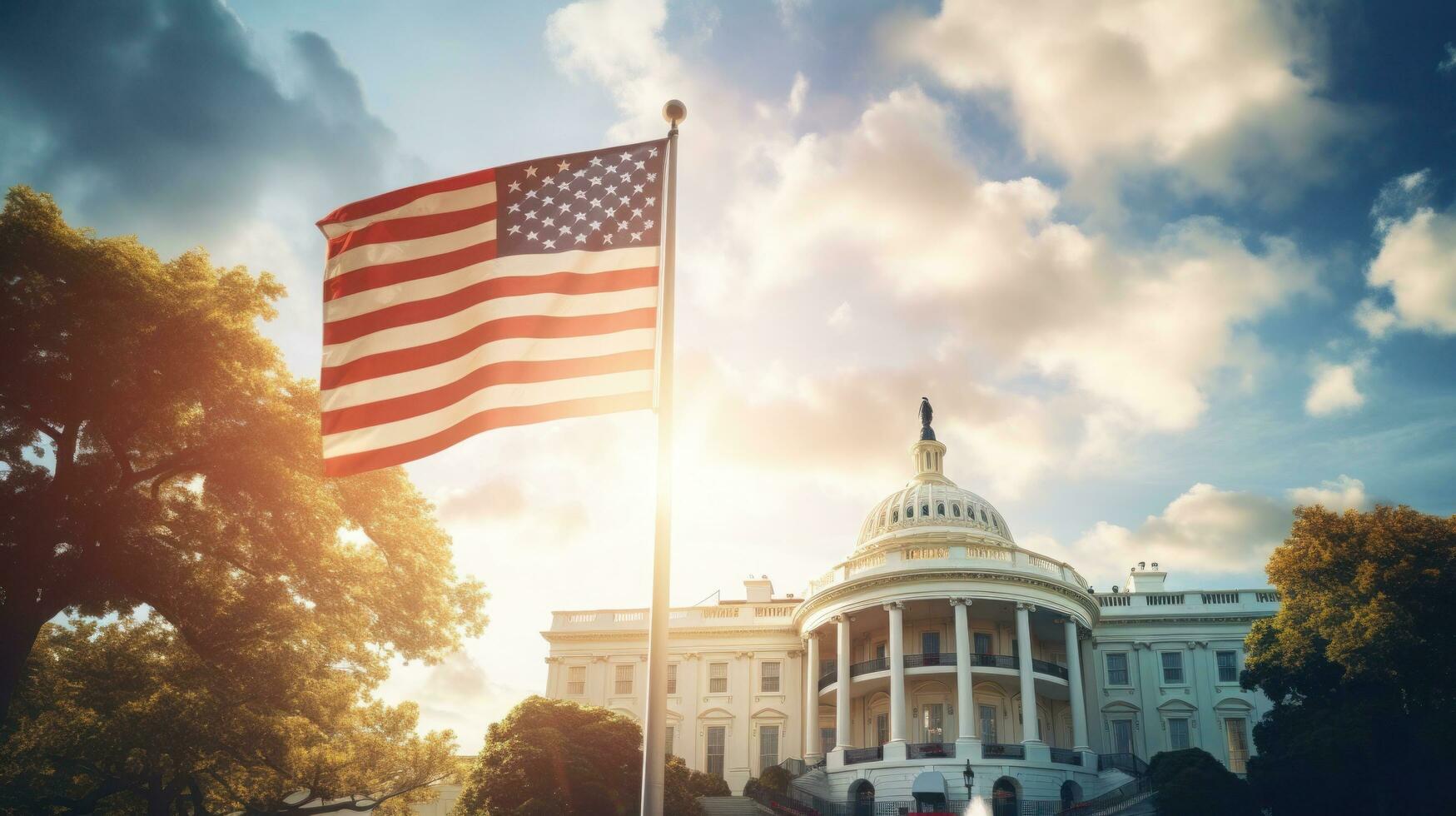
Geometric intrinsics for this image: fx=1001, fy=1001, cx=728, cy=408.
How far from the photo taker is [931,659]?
48.5 meters

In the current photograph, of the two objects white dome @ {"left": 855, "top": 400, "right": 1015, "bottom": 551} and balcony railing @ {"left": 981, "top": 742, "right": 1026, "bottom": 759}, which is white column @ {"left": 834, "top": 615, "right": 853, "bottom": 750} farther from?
white dome @ {"left": 855, "top": 400, "right": 1015, "bottom": 551}

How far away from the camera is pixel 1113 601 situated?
55312mm

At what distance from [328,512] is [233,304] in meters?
5.44

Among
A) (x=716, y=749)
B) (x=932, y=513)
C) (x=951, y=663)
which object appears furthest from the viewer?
(x=932, y=513)

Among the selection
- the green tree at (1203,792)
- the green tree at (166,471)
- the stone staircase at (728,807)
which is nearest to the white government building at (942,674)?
the stone staircase at (728,807)

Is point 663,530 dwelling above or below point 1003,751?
above

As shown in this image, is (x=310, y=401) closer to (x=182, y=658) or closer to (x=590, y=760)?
(x=182, y=658)

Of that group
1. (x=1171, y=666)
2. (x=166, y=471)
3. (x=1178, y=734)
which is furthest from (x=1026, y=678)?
(x=166, y=471)

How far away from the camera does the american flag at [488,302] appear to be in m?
11.4

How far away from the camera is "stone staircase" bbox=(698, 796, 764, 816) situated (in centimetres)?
4334

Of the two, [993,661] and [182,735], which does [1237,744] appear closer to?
[993,661]

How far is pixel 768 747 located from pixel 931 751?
13.5 meters

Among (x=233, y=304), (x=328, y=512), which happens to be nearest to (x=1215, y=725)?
(x=328, y=512)

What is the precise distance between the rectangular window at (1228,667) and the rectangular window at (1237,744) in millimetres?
1971
